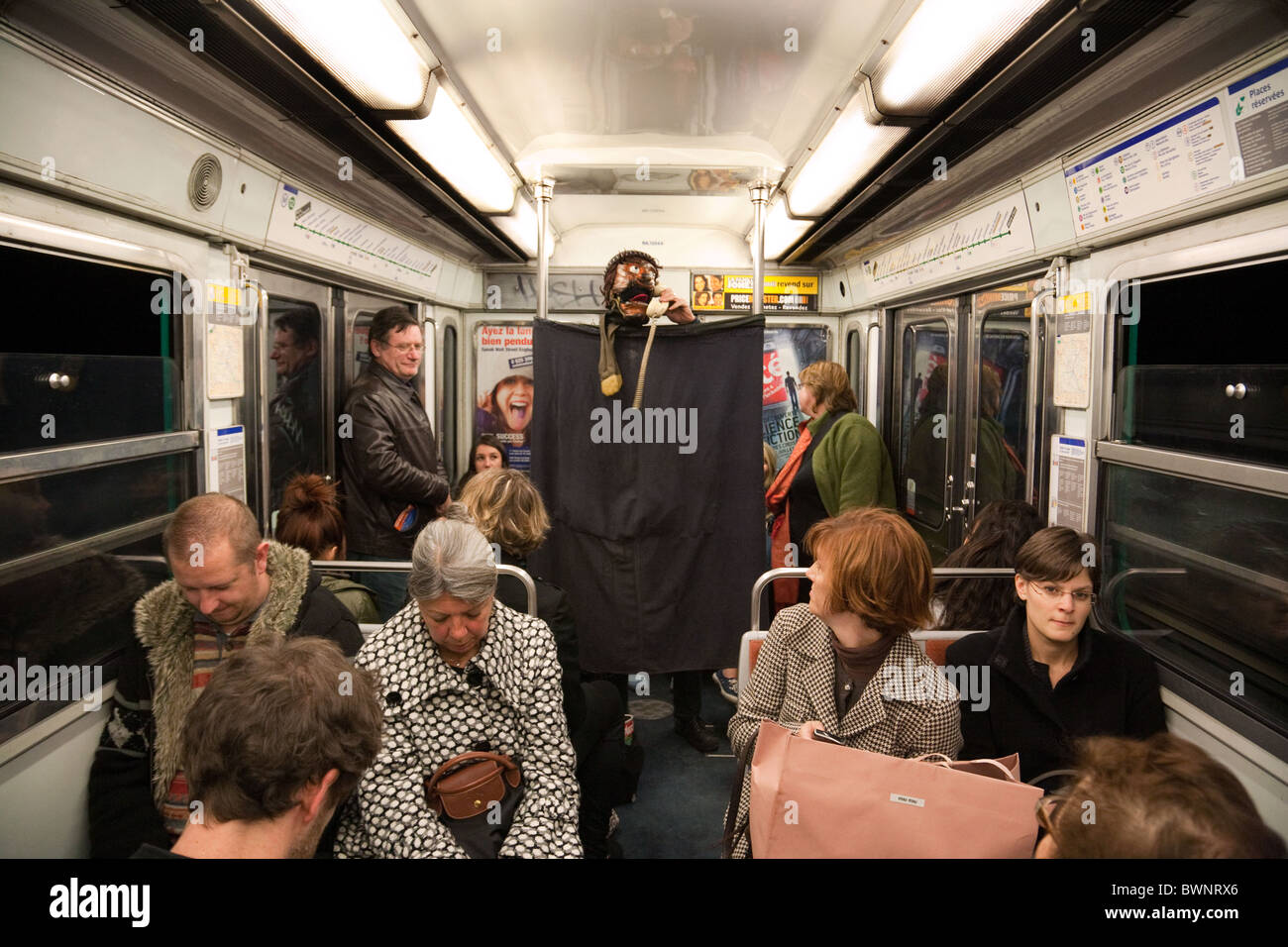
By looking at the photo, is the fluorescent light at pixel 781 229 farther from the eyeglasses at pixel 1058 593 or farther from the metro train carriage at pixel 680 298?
the eyeglasses at pixel 1058 593

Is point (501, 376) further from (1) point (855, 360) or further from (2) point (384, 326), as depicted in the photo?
(1) point (855, 360)

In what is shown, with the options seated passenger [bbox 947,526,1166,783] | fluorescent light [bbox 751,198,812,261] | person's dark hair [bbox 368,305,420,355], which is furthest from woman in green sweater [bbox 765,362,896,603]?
person's dark hair [bbox 368,305,420,355]

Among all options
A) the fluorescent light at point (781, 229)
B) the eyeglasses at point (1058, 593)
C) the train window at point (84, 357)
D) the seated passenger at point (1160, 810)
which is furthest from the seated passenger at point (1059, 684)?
the fluorescent light at point (781, 229)

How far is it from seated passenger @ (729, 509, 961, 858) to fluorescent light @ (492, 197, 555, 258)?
3.73m

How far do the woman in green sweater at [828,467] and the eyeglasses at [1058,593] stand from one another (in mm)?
1962

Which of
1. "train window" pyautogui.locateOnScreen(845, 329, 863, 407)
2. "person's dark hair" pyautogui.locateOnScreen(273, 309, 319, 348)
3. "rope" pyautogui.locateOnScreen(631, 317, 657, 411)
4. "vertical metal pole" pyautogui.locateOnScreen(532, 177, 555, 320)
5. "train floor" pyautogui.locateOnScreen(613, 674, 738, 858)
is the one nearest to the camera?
"rope" pyautogui.locateOnScreen(631, 317, 657, 411)

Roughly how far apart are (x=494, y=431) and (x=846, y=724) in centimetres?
584

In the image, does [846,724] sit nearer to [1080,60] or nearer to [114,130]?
[1080,60]

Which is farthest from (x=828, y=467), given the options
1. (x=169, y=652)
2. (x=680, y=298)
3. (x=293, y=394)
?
(x=169, y=652)

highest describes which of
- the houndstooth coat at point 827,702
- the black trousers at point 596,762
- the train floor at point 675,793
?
the houndstooth coat at point 827,702

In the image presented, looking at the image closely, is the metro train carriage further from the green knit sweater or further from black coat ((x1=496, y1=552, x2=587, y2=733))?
the green knit sweater

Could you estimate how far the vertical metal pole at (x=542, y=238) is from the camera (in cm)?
326

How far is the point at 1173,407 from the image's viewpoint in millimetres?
2818

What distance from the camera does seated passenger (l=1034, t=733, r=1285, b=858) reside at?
1109mm
